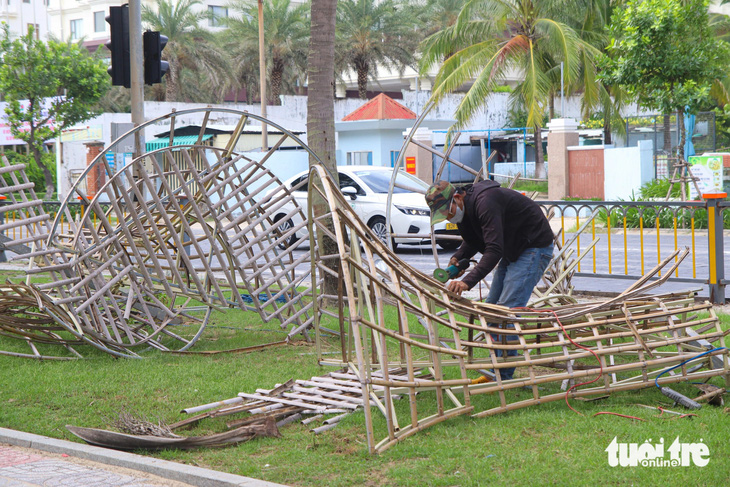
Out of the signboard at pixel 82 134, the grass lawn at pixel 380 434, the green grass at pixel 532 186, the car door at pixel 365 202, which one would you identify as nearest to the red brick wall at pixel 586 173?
the green grass at pixel 532 186

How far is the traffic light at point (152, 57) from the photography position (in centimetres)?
1029

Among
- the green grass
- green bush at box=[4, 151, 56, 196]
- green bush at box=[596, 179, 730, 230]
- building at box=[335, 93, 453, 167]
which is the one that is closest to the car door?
green bush at box=[596, 179, 730, 230]

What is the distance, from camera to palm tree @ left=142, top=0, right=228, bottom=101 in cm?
3625

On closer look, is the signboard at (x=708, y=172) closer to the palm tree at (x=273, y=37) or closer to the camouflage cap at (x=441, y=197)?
the camouflage cap at (x=441, y=197)

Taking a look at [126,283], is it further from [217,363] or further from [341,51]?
[341,51]

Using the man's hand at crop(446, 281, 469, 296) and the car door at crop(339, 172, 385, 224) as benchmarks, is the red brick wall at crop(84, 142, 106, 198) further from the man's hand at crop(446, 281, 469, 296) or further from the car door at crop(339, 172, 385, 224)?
the man's hand at crop(446, 281, 469, 296)

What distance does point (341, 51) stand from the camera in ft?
129

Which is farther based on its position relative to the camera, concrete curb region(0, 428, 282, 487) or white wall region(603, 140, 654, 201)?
white wall region(603, 140, 654, 201)

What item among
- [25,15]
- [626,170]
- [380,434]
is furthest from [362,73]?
[380,434]

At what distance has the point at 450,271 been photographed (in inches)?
247

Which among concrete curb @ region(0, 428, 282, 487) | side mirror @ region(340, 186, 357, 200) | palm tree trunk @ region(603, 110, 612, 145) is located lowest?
concrete curb @ region(0, 428, 282, 487)

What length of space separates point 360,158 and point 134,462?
96.3 ft

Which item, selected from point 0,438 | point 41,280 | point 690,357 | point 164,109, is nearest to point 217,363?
point 0,438

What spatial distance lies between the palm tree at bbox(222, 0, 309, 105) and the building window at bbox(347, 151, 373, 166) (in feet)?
21.2
